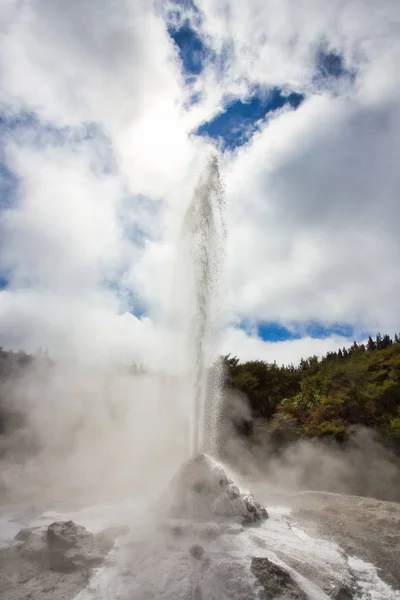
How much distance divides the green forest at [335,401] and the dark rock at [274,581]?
11.4 meters

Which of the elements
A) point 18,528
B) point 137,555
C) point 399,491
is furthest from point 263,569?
point 399,491

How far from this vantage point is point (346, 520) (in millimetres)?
9102

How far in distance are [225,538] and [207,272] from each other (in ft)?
25.3

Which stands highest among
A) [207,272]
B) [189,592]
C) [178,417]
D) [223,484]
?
[207,272]

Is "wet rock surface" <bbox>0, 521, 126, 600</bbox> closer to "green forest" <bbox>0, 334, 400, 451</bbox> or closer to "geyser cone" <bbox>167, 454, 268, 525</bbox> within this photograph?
"geyser cone" <bbox>167, 454, 268, 525</bbox>

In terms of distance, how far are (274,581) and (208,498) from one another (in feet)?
10.8

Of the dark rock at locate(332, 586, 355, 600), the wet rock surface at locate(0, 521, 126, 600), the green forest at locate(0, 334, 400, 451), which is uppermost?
the green forest at locate(0, 334, 400, 451)

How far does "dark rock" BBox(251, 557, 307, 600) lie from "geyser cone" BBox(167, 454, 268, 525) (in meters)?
2.39

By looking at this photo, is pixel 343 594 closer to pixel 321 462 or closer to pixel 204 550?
pixel 204 550

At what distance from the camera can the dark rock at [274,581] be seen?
5520mm

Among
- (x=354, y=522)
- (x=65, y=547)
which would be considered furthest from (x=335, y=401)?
(x=65, y=547)

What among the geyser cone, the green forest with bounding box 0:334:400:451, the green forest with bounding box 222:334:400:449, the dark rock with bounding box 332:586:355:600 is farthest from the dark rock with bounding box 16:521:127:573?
the green forest with bounding box 222:334:400:449

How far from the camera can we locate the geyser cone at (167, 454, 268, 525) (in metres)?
8.55

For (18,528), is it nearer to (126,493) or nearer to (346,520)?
(126,493)
